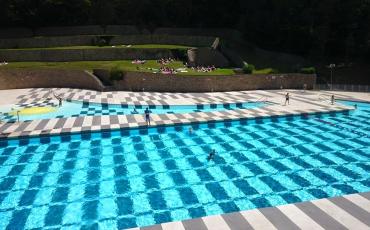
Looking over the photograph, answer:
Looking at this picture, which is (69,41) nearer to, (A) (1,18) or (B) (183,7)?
(A) (1,18)

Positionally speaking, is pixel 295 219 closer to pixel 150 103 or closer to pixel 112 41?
pixel 150 103

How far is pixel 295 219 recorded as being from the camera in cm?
875

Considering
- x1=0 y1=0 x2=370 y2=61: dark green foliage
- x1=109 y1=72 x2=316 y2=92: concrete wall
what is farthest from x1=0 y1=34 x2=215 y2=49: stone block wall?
x1=109 y1=72 x2=316 y2=92: concrete wall

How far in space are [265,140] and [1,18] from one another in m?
41.0

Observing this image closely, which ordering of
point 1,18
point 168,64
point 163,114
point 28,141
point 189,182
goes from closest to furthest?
point 189,182, point 28,141, point 163,114, point 168,64, point 1,18

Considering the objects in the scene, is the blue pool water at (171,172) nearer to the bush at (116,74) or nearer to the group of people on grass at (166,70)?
the group of people on grass at (166,70)

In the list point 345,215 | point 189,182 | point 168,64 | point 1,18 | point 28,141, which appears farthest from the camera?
point 1,18

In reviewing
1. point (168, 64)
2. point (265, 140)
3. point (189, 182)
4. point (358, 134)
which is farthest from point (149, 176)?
point (168, 64)

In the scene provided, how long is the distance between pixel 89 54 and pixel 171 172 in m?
28.0

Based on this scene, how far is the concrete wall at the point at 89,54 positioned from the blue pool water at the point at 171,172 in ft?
66.0

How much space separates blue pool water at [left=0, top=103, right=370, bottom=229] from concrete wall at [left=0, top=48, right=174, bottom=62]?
2013 cm

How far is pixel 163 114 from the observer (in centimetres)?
2158

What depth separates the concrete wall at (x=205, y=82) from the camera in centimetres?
2966

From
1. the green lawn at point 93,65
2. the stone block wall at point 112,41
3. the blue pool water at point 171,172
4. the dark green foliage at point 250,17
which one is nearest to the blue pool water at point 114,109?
the blue pool water at point 171,172
